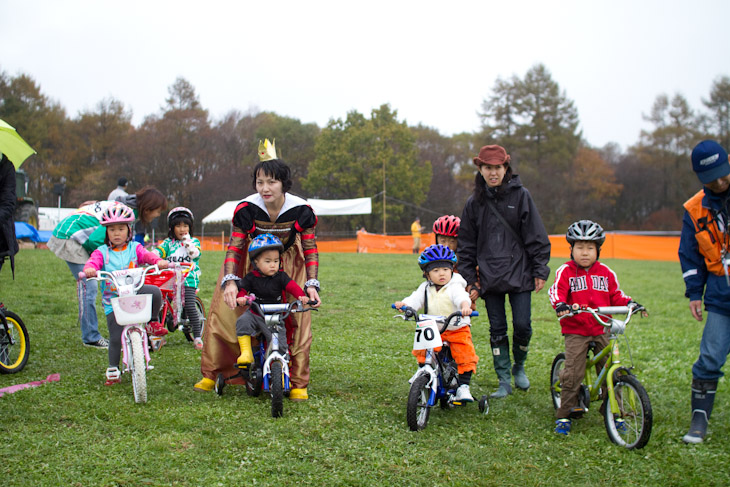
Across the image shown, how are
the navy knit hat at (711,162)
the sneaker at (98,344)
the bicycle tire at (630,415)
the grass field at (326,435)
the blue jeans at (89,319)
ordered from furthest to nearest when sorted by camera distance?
the sneaker at (98,344), the blue jeans at (89,319), the navy knit hat at (711,162), the bicycle tire at (630,415), the grass field at (326,435)

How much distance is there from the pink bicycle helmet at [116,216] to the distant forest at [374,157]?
43464mm

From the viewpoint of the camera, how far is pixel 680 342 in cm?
933

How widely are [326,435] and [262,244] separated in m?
1.70

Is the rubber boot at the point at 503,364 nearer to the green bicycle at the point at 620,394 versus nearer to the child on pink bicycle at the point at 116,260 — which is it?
the green bicycle at the point at 620,394

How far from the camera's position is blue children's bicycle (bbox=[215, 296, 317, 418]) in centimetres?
492

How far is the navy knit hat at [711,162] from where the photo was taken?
4.45m

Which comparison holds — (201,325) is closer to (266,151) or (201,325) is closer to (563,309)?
(266,151)

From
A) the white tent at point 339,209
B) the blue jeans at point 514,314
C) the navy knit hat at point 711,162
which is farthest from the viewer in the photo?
the white tent at point 339,209

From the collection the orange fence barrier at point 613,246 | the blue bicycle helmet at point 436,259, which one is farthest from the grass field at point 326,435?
the orange fence barrier at point 613,246

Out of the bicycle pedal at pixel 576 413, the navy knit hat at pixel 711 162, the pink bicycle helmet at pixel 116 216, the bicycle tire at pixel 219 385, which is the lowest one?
the bicycle pedal at pixel 576 413

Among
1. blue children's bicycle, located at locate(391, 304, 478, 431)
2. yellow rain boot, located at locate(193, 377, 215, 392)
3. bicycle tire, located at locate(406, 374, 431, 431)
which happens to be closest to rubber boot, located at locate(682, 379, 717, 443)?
blue children's bicycle, located at locate(391, 304, 478, 431)

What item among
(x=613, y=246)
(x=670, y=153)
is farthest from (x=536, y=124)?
(x=613, y=246)

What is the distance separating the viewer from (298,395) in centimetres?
550

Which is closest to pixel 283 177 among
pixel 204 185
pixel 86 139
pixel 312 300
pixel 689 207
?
pixel 312 300
